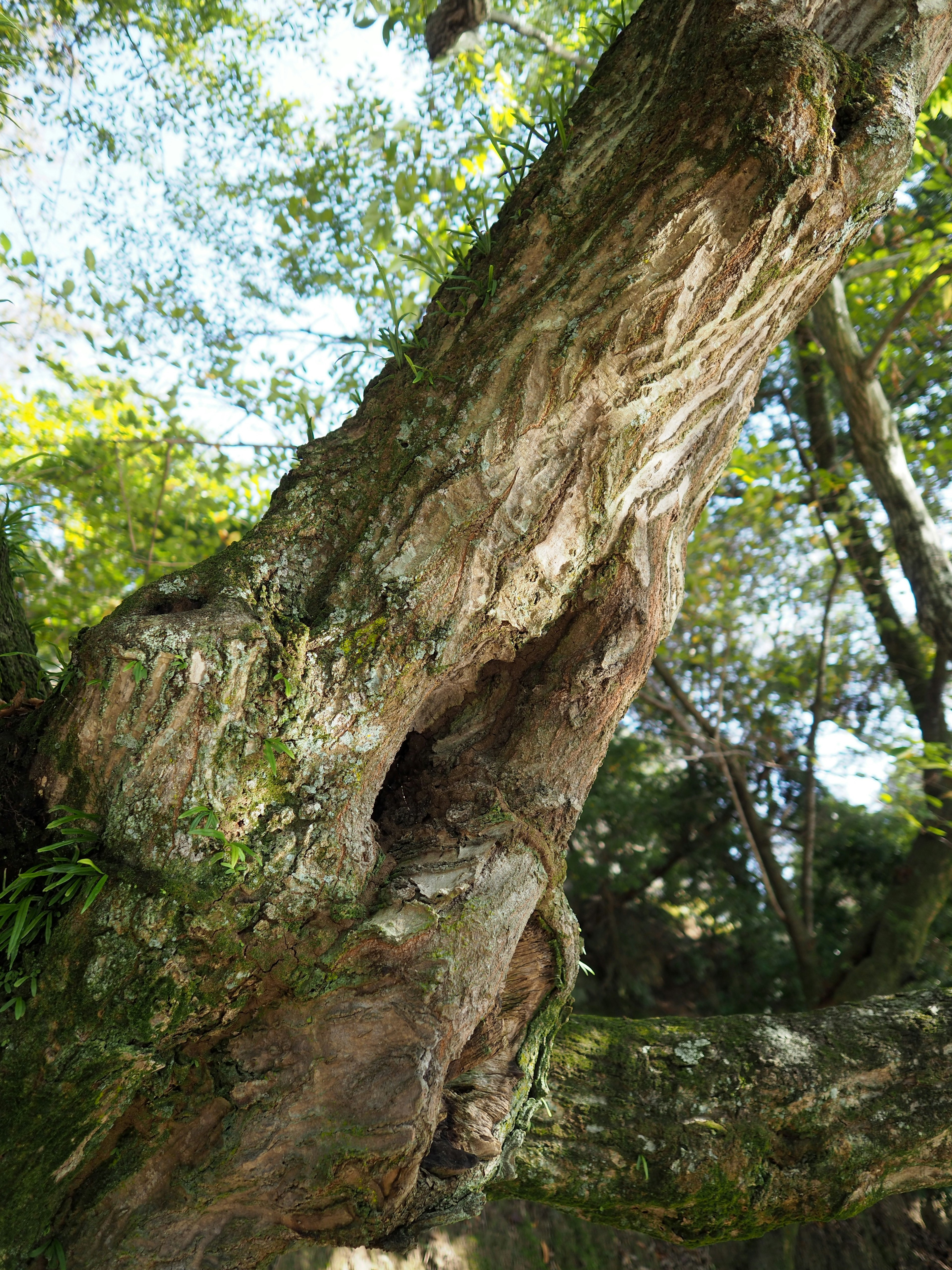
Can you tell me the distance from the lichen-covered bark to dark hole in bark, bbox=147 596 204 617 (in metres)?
1.75

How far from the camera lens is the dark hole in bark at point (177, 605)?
5.77 ft

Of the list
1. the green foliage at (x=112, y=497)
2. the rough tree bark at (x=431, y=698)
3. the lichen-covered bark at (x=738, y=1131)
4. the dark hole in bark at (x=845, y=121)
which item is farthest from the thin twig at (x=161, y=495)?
the lichen-covered bark at (x=738, y=1131)

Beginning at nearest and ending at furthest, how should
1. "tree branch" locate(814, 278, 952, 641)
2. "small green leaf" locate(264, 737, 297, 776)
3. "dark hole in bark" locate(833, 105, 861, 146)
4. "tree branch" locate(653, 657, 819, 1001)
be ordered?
"small green leaf" locate(264, 737, 297, 776) < "dark hole in bark" locate(833, 105, 861, 146) < "tree branch" locate(814, 278, 952, 641) < "tree branch" locate(653, 657, 819, 1001)

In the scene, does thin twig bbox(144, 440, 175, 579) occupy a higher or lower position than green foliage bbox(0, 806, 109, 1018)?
higher

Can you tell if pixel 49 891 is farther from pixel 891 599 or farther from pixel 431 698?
pixel 891 599

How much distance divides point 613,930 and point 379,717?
7.35 metres

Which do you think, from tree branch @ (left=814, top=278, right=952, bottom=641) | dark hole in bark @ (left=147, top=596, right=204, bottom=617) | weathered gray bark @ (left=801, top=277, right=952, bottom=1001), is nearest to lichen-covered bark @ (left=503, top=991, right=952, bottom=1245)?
dark hole in bark @ (left=147, top=596, right=204, bottom=617)

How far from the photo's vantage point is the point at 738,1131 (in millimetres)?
2289

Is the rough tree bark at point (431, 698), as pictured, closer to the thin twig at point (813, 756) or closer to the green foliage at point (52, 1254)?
the green foliage at point (52, 1254)

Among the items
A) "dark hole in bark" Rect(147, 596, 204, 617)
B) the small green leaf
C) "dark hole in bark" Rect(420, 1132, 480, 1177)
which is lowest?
"dark hole in bark" Rect(420, 1132, 480, 1177)

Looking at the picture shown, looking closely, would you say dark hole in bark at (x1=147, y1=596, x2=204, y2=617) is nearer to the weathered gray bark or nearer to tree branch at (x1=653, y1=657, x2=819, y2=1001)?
the weathered gray bark

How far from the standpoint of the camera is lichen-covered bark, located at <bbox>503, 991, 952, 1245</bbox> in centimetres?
225

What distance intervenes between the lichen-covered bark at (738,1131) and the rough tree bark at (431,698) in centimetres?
16

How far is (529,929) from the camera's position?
6.60 feet
